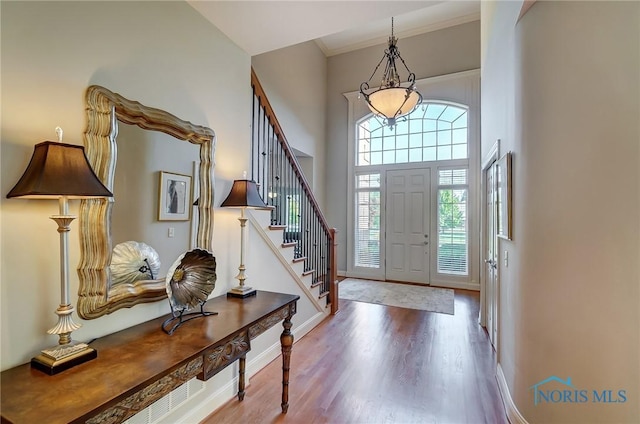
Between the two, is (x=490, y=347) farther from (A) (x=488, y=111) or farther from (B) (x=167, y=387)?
(B) (x=167, y=387)

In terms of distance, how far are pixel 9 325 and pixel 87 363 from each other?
332mm

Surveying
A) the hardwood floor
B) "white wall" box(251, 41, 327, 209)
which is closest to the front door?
the hardwood floor

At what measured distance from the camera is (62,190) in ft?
3.58

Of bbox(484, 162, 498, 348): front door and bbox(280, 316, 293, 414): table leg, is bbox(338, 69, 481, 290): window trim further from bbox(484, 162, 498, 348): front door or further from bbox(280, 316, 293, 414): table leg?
bbox(280, 316, 293, 414): table leg

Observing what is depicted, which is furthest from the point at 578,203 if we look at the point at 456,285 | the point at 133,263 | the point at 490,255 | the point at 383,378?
Result: the point at 456,285

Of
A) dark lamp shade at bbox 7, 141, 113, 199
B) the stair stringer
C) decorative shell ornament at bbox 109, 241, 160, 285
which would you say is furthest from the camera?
the stair stringer

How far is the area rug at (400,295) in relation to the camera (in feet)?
14.6

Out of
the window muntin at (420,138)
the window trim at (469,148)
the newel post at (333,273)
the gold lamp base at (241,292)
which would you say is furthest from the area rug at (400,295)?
the gold lamp base at (241,292)

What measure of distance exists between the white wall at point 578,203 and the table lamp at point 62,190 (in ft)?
7.42

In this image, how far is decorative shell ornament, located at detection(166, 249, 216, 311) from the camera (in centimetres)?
161

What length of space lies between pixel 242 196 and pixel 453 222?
4.64m

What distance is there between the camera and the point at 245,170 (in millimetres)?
2533

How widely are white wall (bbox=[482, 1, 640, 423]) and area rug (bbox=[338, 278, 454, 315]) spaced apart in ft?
8.45

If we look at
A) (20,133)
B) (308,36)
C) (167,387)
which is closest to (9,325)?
(167,387)
